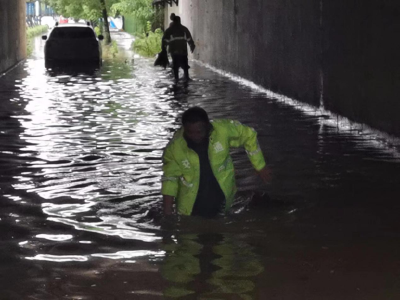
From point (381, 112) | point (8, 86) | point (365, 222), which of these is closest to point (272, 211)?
point (365, 222)

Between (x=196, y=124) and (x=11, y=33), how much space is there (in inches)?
1096

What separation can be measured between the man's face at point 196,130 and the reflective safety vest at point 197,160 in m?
0.17

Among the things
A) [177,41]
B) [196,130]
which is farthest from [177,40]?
[196,130]

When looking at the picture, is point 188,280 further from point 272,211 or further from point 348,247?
point 272,211

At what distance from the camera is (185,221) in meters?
8.16

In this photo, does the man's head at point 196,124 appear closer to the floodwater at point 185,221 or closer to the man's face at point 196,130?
the man's face at point 196,130

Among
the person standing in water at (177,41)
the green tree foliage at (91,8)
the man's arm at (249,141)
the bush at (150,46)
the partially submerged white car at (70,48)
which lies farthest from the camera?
the green tree foliage at (91,8)

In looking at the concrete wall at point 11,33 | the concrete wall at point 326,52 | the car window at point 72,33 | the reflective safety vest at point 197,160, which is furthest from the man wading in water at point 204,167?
the car window at point 72,33

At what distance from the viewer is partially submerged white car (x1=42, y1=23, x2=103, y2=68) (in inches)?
1266

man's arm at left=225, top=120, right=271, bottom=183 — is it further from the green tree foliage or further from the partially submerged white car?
the green tree foliage

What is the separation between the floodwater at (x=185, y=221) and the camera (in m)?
6.41

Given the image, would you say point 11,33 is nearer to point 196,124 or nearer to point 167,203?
point 167,203

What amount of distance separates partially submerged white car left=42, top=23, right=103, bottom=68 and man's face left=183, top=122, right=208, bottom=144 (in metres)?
24.9

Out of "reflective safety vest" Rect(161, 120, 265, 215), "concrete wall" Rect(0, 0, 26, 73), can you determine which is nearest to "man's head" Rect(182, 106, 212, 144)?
"reflective safety vest" Rect(161, 120, 265, 215)
